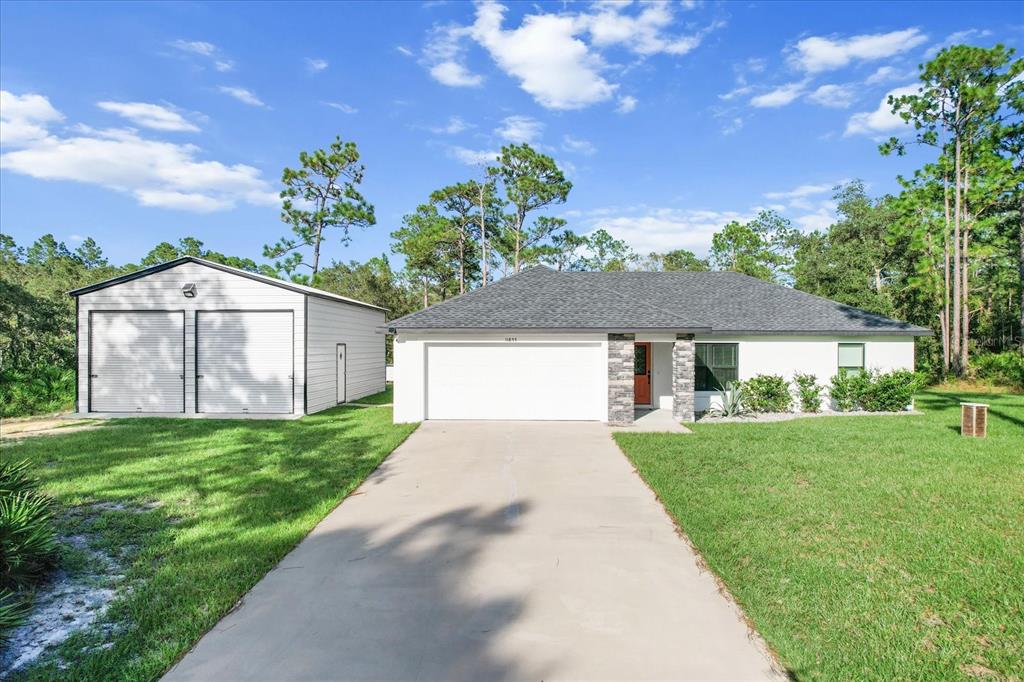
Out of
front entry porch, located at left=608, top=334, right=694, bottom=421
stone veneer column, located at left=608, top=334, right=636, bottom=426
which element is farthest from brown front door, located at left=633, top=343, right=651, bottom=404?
stone veneer column, located at left=608, top=334, right=636, bottom=426

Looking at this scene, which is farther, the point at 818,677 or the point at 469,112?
the point at 469,112

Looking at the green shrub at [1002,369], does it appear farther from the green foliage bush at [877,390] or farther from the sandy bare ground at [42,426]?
the sandy bare ground at [42,426]

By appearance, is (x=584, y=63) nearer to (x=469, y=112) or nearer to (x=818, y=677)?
(x=469, y=112)

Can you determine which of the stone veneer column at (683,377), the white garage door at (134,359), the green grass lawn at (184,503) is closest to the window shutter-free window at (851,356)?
the stone veneer column at (683,377)

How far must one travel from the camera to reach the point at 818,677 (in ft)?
Answer: 8.91

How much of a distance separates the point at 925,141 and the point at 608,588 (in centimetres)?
2707

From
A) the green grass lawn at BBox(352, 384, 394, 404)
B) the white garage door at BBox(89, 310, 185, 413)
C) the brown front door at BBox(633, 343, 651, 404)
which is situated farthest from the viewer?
the green grass lawn at BBox(352, 384, 394, 404)

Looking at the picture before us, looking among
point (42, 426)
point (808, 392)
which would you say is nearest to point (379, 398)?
point (42, 426)

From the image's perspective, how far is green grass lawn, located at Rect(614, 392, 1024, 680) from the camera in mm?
3029

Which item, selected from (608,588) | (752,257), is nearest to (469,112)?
(608,588)

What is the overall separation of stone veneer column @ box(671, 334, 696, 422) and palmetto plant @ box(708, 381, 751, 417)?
1324 mm

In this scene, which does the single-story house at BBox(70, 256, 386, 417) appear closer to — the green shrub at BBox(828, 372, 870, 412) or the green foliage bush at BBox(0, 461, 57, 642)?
the green foliage bush at BBox(0, 461, 57, 642)

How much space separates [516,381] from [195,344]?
30.6 ft

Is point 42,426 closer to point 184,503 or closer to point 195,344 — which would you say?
point 195,344
